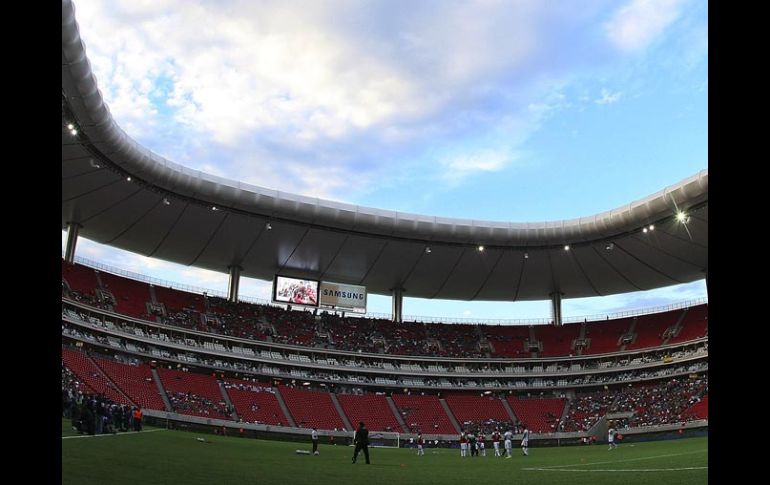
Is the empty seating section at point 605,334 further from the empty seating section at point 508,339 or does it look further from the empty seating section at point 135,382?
the empty seating section at point 135,382

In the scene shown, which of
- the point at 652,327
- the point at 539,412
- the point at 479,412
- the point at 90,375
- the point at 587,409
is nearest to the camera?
the point at 90,375

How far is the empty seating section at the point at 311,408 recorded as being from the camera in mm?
42969

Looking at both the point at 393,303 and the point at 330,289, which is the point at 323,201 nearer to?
the point at 330,289

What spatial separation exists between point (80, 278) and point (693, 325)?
47.8 meters

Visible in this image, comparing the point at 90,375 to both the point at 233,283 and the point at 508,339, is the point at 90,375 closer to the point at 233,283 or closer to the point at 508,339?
the point at 233,283

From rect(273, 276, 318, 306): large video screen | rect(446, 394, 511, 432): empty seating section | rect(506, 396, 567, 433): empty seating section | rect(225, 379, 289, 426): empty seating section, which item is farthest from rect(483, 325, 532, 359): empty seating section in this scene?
rect(225, 379, 289, 426): empty seating section

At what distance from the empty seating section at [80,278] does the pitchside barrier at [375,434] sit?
41.4ft

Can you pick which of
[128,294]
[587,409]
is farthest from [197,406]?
[587,409]

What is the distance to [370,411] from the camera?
4669 cm

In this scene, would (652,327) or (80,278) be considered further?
(652,327)

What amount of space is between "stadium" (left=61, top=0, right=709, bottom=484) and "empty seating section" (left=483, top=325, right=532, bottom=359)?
7.6 inches
